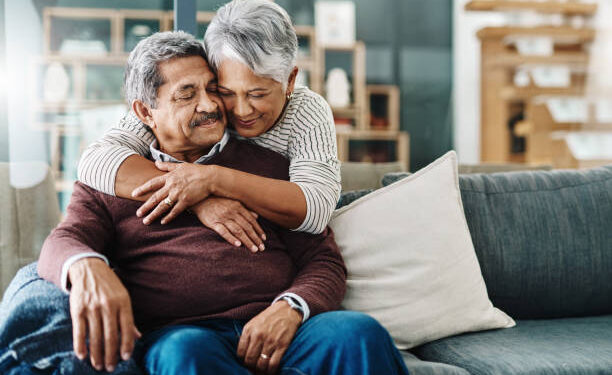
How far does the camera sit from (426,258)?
58.0 inches

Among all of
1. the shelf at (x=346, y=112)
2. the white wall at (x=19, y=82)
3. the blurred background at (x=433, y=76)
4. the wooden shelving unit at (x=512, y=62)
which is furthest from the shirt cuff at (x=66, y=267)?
the wooden shelving unit at (x=512, y=62)

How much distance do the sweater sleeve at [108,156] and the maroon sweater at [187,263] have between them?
4 centimetres

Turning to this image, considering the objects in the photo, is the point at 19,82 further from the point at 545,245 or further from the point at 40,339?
the point at 545,245

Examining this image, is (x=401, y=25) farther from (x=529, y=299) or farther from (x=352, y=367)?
(x=352, y=367)

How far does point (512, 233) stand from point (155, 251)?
98 cm

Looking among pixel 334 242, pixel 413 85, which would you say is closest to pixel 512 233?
pixel 334 242

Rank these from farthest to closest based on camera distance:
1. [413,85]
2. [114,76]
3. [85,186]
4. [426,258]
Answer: [413,85] → [114,76] → [426,258] → [85,186]

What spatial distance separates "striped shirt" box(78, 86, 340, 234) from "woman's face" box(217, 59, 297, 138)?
47 mm

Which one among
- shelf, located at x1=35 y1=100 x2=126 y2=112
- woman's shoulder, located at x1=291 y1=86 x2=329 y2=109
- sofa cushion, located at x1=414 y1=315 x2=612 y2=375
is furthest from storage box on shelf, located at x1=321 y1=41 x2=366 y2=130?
sofa cushion, located at x1=414 y1=315 x2=612 y2=375

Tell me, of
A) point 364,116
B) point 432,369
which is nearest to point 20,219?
point 432,369

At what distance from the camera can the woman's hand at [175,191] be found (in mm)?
1261

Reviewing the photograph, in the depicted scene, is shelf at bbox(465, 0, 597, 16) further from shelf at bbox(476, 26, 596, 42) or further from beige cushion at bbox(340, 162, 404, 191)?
beige cushion at bbox(340, 162, 404, 191)

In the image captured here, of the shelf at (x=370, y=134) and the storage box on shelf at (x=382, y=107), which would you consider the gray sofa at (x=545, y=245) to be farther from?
the storage box on shelf at (x=382, y=107)

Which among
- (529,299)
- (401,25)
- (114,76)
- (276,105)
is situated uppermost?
(401,25)
